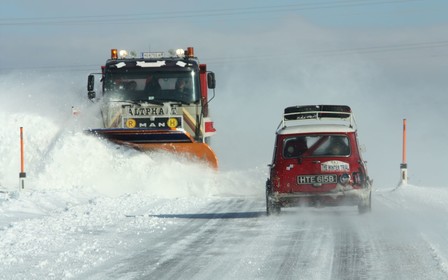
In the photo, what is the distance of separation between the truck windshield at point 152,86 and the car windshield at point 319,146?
620 cm

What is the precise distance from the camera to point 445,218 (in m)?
13.1

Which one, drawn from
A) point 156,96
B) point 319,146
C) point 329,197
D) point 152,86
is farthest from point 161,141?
point 329,197

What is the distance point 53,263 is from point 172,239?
7.66 ft

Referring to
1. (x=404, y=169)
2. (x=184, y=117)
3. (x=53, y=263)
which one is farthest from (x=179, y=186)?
(x=53, y=263)

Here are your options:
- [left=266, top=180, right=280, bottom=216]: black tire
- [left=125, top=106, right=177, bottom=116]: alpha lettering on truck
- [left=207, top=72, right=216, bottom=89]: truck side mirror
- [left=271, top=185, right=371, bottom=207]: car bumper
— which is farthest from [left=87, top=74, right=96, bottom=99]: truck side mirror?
[left=271, top=185, right=371, bottom=207]: car bumper

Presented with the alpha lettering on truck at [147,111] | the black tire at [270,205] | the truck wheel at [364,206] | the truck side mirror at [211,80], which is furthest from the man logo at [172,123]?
the truck wheel at [364,206]

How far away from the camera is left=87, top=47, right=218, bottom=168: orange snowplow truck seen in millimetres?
19812

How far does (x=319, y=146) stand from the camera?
14.4m

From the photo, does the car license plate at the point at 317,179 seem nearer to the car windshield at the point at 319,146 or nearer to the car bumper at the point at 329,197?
the car bumper at the point at 329,197

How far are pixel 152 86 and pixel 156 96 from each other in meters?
0.25

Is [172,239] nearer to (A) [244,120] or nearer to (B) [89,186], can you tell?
(B) [89,186]

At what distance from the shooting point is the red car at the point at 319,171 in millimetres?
13773

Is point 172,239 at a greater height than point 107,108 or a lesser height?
lesser

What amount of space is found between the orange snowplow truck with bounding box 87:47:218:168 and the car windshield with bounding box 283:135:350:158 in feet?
16.8
